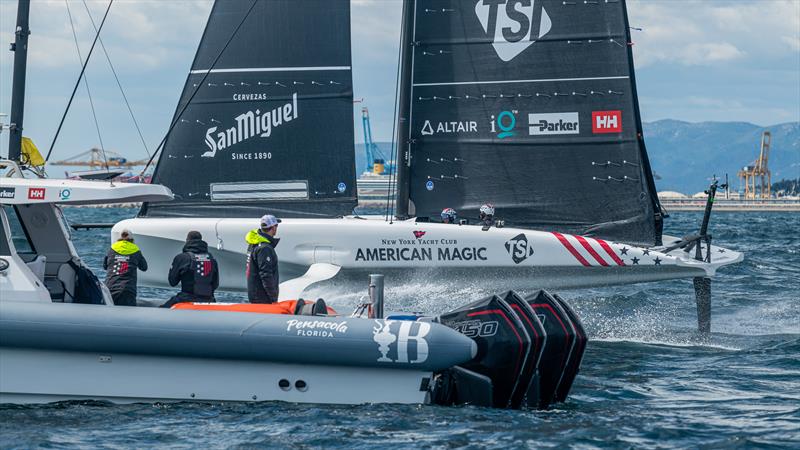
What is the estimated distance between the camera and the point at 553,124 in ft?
54.9

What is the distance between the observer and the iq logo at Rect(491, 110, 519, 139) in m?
16.8

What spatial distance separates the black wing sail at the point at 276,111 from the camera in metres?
16.6

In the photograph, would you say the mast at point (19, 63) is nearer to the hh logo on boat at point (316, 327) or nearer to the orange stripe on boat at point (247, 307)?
the orange stripe on boat at point (247, 307)

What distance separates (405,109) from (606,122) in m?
2.89

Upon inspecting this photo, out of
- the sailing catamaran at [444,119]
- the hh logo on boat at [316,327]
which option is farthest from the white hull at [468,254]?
the hh logo on boat at [316,327]

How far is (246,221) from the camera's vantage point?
1605cm

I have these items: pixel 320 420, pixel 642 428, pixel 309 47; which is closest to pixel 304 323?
pixel 320 420

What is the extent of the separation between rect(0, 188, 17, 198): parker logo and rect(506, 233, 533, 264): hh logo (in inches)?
275

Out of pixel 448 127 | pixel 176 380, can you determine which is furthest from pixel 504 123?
pixel 176 380

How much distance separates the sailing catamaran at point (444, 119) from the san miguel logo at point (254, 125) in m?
0.02

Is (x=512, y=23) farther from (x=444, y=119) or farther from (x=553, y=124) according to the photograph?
(x=444, y=119)

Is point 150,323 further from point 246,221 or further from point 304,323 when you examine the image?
point 246,221

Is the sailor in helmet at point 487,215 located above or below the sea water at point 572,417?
above

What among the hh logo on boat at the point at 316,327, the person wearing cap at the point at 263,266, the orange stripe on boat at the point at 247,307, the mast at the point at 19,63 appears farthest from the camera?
the mast at the point at 19,63
